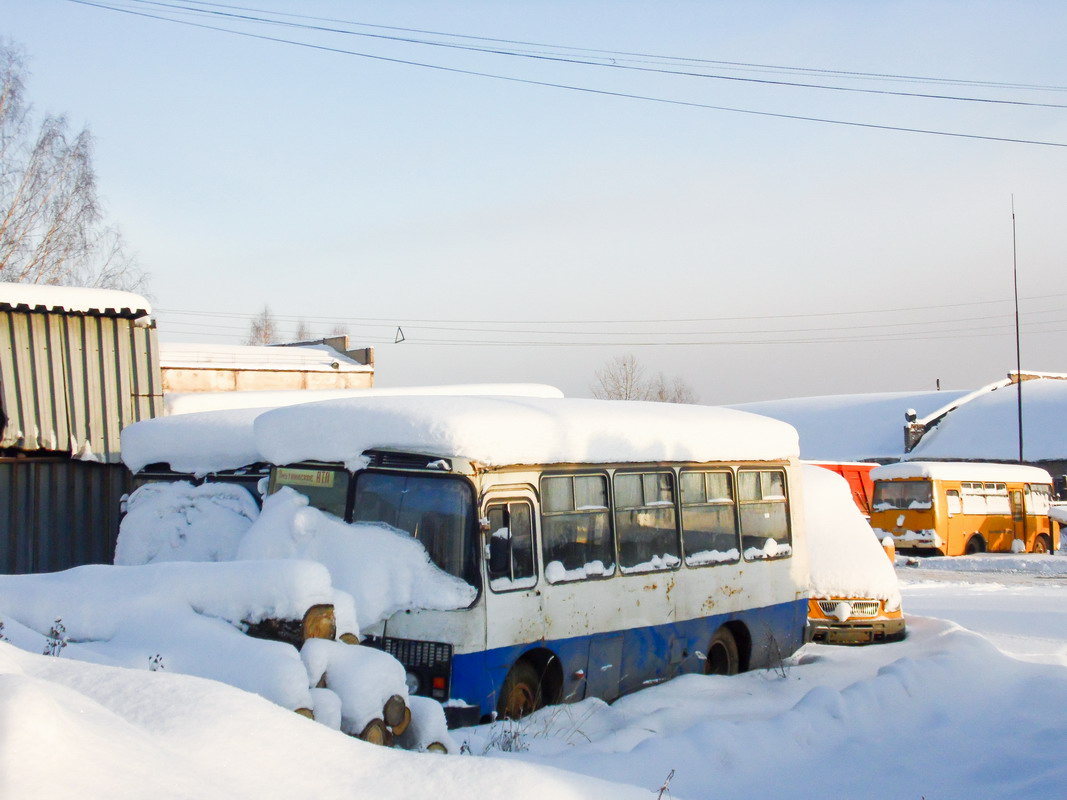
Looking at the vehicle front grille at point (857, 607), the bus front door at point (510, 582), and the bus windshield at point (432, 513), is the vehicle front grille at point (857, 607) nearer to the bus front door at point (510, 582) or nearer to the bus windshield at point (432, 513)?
the bus front door at point (510, 582)

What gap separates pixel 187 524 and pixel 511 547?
5.01m

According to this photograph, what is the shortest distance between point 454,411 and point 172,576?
8.46 feet

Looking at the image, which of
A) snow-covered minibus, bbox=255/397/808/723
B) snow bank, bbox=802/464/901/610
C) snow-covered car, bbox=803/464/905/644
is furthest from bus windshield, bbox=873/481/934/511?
snow-covered minibus, bbox=255/397/808/723

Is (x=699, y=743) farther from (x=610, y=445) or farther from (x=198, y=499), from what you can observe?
(x=198, y=499)

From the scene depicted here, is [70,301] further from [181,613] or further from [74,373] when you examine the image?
[181,613]

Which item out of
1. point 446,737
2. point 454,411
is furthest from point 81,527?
point 446,737

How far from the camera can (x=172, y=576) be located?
6.05 meters

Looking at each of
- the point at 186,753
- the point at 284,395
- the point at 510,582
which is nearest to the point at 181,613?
the point at 186,753

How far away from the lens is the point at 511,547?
7.91 metres

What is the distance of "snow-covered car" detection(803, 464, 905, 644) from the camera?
1159 cm

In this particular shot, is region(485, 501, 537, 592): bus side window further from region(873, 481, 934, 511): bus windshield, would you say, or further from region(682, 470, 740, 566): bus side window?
region(873, 481, 934, 511): bus windshield

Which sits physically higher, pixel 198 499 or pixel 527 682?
pixel 198 499

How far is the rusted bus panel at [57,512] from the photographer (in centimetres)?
1299

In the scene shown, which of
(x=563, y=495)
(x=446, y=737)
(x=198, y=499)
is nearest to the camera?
(x=446, y=737)
